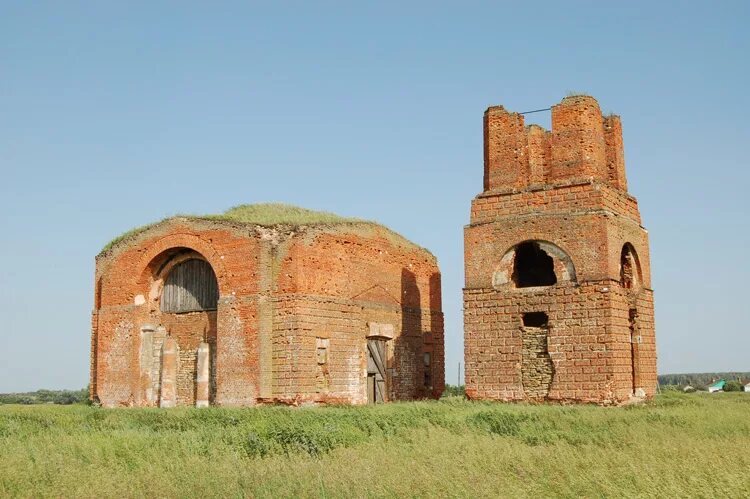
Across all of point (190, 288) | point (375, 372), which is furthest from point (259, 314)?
point (375, 372)

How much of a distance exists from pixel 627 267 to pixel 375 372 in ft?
23.6

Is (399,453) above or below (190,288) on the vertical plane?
below

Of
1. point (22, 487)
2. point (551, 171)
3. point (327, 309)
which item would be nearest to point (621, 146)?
point (551, 171)

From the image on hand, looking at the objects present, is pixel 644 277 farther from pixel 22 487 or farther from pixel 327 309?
pixel 22 487

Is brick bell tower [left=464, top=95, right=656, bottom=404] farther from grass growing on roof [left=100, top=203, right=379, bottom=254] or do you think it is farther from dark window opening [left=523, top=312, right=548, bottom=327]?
grass growing on roof [left=100, top=203, right=379, bottom=254]

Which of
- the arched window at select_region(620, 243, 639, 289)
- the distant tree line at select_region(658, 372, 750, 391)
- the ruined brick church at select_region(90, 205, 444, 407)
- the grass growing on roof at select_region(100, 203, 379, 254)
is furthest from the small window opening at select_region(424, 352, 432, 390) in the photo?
the distant tree line at select_region(658, 372, 750, 391)

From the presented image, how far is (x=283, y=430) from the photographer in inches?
504

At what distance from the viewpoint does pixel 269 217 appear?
20297mm

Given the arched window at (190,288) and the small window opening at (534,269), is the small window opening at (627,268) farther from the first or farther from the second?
the arched window at (190,288)

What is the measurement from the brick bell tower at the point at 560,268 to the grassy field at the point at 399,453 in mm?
993

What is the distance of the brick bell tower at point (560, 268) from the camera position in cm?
1584

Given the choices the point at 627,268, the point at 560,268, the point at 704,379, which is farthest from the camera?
the point at 704,379

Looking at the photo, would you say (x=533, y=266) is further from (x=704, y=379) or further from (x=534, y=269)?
(x=704, y=379)

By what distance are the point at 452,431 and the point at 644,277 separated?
7.14 metres
